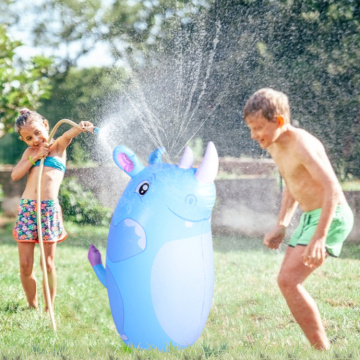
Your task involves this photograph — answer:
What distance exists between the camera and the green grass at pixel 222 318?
98.3 inches

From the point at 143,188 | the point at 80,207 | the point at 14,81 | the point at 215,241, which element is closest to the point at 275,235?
the point at 143,188

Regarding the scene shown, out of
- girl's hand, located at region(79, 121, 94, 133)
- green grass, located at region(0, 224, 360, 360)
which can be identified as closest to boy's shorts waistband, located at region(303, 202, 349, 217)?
green grass, located at region(0, 224, 360, 360)

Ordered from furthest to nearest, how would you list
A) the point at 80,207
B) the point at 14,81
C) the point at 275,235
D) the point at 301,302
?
the point at 80,207, the point at 14,81, the point at 275,235, the point at 301,302

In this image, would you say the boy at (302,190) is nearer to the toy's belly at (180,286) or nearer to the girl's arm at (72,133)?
the toy's belly at (180,286)

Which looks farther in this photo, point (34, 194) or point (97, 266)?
point (34, 194)

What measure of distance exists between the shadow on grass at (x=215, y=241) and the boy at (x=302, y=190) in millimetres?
3477

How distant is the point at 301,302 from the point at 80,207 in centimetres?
653

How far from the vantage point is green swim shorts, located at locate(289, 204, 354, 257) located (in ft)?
8.64

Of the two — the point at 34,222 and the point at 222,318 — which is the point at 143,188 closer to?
the point at 34,222

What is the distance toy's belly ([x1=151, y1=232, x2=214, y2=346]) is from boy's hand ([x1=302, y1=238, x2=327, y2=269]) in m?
0.48

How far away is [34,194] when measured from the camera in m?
3.59

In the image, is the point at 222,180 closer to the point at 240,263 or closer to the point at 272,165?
the point at 272,165

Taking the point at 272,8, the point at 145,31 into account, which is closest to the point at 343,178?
the point at 272,8

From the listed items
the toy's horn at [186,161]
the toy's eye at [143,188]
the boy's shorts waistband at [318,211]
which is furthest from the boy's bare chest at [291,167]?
the toy's eye at [143,188]
